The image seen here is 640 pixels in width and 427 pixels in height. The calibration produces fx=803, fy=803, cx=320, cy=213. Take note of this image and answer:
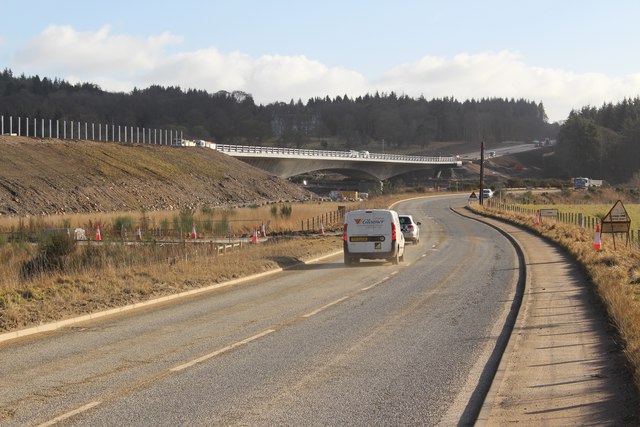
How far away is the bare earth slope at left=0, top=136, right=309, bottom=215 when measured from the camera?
61.8m

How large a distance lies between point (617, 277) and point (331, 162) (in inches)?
4179

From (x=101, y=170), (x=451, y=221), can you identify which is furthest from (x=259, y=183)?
(x=451, y=221)

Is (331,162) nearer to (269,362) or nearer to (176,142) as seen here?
(176,142)

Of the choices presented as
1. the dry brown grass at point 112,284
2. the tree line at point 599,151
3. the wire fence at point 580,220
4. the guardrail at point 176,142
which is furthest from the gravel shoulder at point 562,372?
the tree line at point 599,151

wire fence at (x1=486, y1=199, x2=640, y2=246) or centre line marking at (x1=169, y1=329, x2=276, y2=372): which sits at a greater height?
wire fence at (x1=486, y1=199, x2=640, y2=246)

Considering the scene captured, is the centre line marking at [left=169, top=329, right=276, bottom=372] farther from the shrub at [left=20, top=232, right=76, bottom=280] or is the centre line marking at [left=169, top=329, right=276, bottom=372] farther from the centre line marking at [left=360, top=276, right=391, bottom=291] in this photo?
the shrub at [left=20, top=232, right=76, bottom=280]

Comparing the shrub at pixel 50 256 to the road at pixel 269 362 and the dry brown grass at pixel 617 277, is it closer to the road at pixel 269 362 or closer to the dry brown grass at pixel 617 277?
the road at pixel 269 362

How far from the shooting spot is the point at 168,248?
2672cm

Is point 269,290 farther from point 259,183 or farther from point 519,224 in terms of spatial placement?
point 259,183

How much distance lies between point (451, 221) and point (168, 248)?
37868 mm

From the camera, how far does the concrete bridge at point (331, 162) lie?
350 ft

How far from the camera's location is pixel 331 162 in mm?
125250

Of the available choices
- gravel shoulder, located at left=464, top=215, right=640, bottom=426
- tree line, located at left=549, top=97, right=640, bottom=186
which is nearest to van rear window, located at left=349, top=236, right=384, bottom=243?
gravel shoulder, located at left=464, top=215, right=640, bottom=426

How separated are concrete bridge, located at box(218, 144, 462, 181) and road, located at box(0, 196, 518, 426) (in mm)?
88353
